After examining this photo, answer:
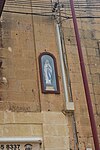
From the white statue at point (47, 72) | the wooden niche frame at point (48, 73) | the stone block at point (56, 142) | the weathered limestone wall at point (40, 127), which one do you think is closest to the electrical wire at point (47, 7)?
the wooden niche frame at point (48, 73)

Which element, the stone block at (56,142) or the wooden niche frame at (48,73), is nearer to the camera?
the stone block at (56,142)

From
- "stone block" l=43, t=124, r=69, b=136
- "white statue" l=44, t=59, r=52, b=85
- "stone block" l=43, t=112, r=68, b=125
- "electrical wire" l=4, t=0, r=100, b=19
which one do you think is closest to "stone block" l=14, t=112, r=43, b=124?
"stone block" l=43, t=112, r=68, b=125

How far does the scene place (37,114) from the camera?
1087cm

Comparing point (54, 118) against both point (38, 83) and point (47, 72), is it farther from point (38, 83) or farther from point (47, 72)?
point (47, 72)

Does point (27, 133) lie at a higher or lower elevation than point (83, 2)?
lower

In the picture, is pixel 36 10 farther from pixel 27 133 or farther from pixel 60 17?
pixel 27 133

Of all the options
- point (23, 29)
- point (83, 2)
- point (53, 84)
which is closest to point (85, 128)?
point (53, 84)

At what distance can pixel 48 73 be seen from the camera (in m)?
11.5

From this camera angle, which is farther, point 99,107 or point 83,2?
point 83,2

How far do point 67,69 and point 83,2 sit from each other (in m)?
2.90

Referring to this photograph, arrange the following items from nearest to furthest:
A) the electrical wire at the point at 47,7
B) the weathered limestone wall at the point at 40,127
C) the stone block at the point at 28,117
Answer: the weathered limestone wall at the point at 40,127, the stone block at the point at 28,117, the electrical wire at the point at 47,7

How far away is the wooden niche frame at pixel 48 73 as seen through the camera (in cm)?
1129

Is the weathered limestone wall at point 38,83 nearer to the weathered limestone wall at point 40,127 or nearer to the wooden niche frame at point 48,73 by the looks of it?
the weathered limestone wall at point 40,127

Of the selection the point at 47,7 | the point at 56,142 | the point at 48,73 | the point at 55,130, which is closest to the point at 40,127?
the point at 55,130
